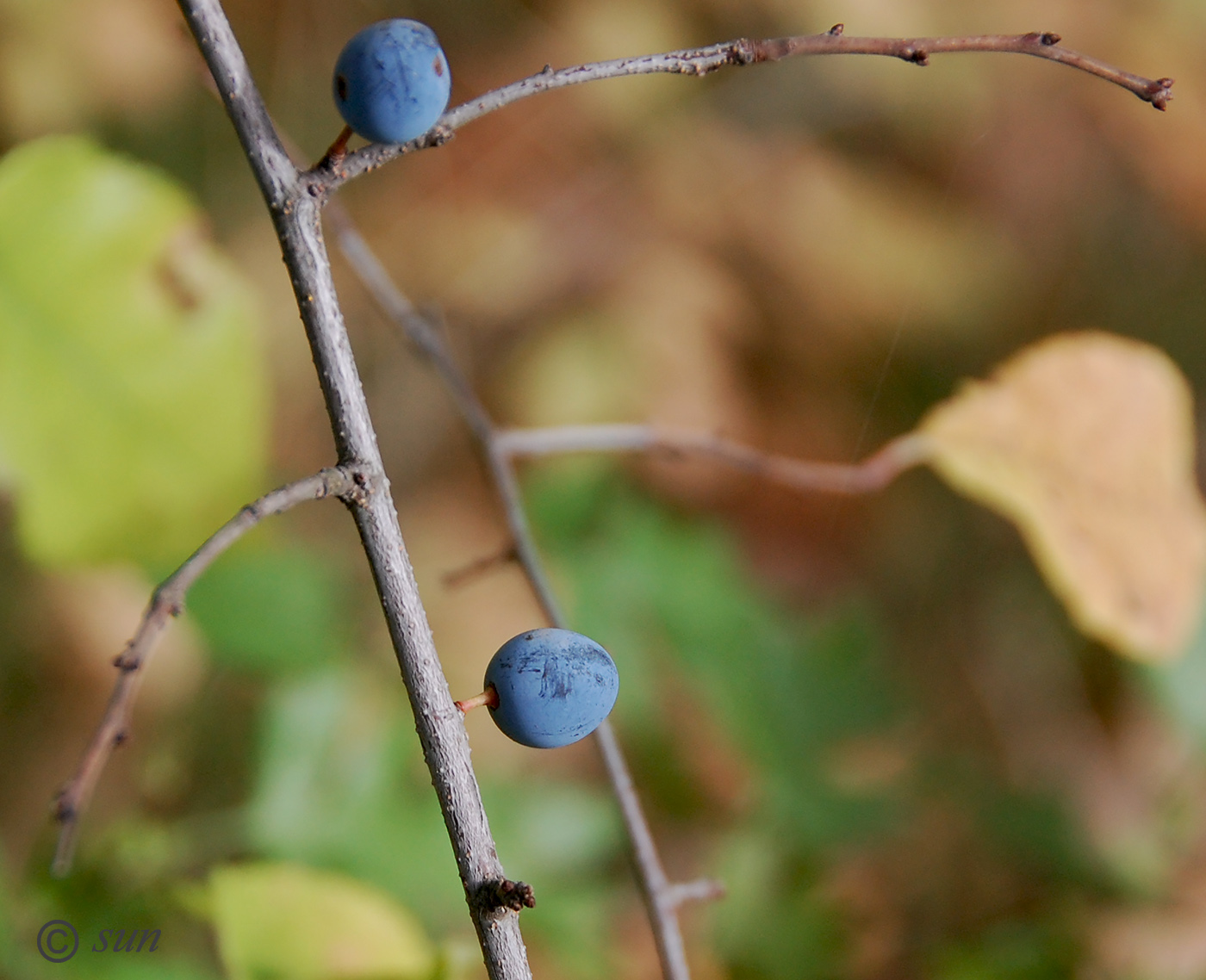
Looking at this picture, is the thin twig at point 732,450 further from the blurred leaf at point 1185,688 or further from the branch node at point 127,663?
the blurred leaf at point 1185,688

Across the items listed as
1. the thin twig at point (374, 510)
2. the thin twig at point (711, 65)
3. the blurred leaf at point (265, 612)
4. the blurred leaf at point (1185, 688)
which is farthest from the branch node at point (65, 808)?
the blurred leaf at point (1185, 688)

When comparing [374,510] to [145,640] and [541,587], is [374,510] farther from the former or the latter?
[541,587]

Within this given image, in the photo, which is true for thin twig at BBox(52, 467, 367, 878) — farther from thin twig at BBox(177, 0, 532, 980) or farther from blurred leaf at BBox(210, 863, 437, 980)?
blurred leaf at BBox(210, 863, 437, 980)

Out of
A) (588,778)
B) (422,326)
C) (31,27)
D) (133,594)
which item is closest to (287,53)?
(31,27)

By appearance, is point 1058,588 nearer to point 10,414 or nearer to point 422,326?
point 422,326

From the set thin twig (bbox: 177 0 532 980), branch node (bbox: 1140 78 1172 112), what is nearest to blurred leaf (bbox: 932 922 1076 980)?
thin twig (bbox: 177 0 532 980)

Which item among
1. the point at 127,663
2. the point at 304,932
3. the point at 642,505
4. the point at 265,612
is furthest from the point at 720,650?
the point at 127,663

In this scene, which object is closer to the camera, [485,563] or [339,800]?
[485,563]
